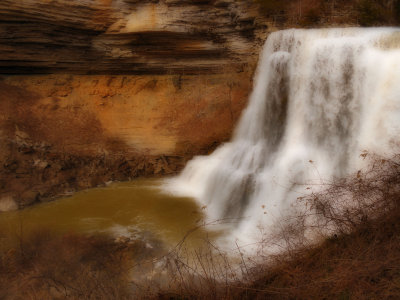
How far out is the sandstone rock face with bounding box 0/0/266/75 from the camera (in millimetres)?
7320

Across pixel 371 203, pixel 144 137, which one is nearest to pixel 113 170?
pixel 144 137

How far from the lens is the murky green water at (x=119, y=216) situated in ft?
20.5

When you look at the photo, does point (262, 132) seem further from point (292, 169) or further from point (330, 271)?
point (330, 271)

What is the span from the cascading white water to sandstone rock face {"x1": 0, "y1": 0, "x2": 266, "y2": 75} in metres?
1.04

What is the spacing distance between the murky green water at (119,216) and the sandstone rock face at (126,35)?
3124 millimetres

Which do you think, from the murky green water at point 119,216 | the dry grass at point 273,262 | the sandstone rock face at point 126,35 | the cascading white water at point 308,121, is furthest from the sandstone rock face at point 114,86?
the dry grass at point 273,262

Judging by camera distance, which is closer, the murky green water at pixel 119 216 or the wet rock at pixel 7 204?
the murky green water at pixel 119 216

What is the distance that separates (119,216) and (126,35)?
13.0 feet

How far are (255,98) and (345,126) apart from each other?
8.99ft

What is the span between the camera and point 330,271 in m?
3.66

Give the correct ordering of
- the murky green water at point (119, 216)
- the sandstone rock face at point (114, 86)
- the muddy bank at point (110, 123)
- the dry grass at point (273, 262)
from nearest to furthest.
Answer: the dry grass at point (273, 262)
the murky green water at point (119, 216)
the sandstone rock face at point (114, 86)
the muddy bank at point (110, 123)

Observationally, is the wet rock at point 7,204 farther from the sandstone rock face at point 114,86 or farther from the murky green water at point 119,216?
the murky green water at point 119,216

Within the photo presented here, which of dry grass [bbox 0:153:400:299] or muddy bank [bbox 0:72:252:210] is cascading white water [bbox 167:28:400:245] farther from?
→ muddy bank [bbox 0:72:252:210]

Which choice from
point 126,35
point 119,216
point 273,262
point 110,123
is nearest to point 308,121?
point 273,262
